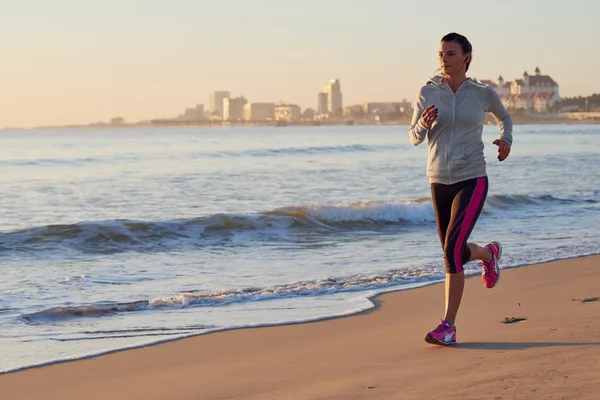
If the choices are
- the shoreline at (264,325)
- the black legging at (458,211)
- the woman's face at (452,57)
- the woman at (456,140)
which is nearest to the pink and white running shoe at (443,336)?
the woman at (456,140)

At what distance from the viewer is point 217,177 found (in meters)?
29.8

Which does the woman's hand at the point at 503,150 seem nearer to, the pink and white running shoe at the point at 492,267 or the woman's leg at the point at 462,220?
the woman's leg at the point at 462,220

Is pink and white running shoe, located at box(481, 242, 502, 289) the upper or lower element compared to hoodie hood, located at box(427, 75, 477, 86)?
lower

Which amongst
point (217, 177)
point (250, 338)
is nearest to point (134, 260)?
point (250, 338)

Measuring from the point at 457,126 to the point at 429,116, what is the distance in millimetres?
222

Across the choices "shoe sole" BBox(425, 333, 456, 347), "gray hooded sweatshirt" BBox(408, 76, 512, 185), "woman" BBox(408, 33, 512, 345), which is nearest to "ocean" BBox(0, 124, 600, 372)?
"shoe sole" BBox(425, 333, 456, 347)

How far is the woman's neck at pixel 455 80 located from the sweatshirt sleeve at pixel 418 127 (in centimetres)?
17

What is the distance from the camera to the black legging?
206 inches

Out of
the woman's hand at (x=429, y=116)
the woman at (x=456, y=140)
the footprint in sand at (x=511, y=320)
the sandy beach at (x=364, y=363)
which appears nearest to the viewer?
the sandy beach at (x=364, y=363)

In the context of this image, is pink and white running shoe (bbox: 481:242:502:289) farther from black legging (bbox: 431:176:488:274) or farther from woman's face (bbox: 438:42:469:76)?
woman's face (bbox: 438:42:469:76)

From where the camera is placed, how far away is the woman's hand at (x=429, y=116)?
201 inches

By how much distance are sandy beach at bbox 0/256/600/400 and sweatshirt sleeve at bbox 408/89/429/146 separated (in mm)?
1210

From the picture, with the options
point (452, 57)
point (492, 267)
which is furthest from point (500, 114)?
point (492, 267)

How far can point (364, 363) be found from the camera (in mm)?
4910
